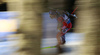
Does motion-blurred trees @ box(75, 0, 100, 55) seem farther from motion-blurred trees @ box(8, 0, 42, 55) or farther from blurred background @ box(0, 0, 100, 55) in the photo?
motion-blurred trees @ box(8, 0, 42, 55)

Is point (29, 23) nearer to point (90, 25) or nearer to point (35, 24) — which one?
point (35, 24)

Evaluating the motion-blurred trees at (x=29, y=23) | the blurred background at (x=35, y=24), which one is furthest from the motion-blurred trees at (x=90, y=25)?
the motion-blurred trees at (x=29, y=23)

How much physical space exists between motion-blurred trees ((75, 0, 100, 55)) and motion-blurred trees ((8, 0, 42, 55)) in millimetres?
506

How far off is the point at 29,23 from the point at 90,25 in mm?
660

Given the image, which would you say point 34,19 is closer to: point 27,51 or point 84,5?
point 27,51

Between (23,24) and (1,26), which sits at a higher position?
(23,24)

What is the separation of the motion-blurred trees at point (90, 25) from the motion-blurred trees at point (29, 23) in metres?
0.51

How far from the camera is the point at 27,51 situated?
115cm

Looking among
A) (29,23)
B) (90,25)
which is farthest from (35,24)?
(90,25)

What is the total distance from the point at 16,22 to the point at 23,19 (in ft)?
0.38

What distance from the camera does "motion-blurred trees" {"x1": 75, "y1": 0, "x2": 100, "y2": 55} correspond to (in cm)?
123

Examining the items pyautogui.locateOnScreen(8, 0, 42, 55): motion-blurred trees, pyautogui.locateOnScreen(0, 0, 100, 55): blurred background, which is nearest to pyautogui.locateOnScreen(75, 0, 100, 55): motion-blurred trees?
pyautogui.locateOnScreen(0, 0, 100, 55): blurred background

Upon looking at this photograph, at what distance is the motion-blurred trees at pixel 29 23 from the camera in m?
1.07

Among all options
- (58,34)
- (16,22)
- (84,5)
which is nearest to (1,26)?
(58,34)
